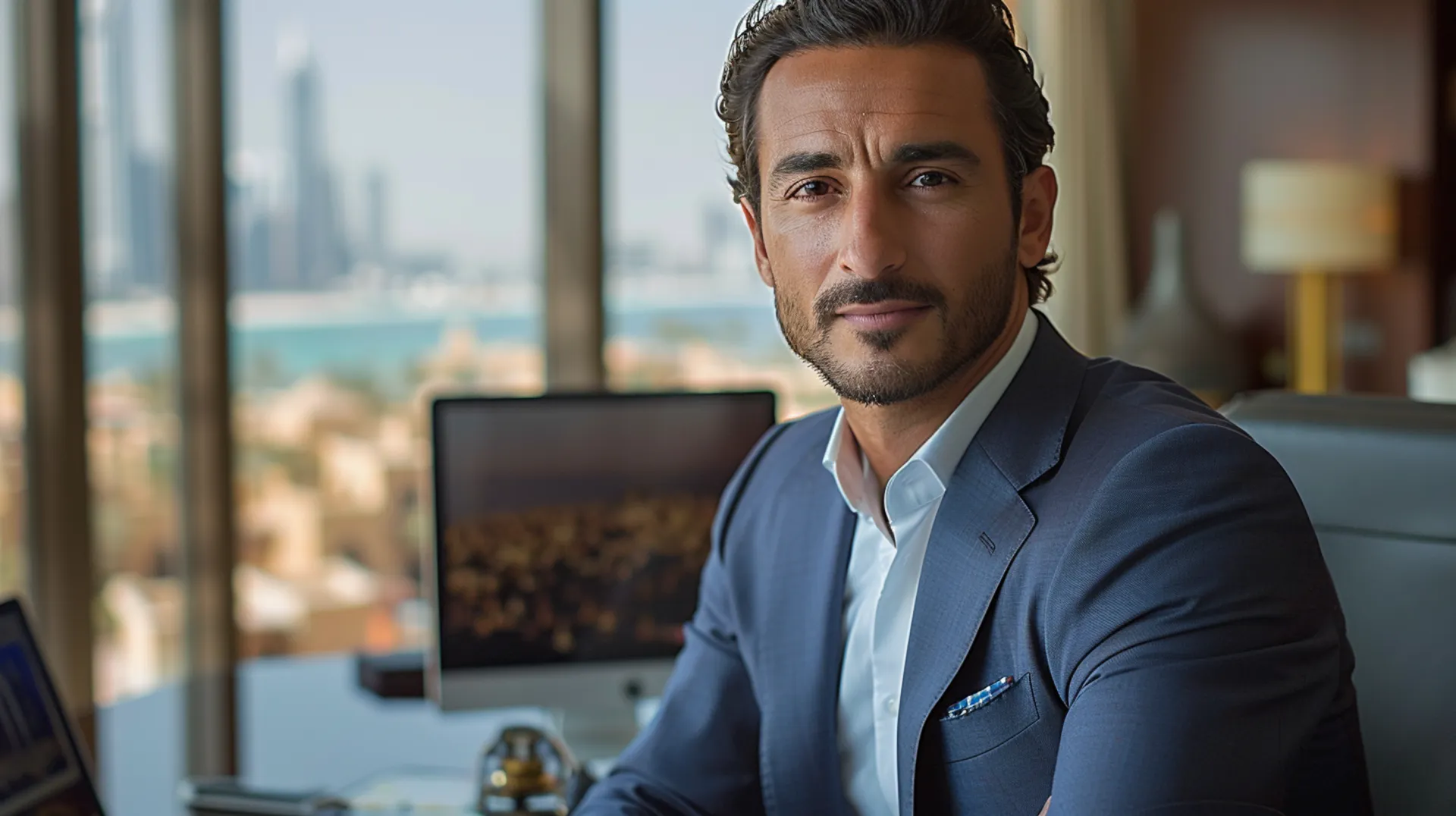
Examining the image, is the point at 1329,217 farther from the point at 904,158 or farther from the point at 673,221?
the point at 904,158

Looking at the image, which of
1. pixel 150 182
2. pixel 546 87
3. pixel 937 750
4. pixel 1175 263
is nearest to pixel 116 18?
pixel 150 182

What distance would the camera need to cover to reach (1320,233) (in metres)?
5.08

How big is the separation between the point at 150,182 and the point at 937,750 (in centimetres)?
300

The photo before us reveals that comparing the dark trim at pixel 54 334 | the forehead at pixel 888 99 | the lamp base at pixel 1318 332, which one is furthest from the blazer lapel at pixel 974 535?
the lamp base at pixel 1318 332

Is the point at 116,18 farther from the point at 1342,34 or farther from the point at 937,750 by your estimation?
the point at 1342,34

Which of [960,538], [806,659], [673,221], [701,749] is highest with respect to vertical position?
[673,221]

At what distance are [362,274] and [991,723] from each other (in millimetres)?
3275

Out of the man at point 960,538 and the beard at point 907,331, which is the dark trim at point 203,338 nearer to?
the man at point 960,538

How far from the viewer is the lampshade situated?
16.6 feet

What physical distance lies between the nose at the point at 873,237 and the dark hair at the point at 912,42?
13cm

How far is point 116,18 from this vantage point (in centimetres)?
356

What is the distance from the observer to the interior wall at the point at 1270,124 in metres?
5.32

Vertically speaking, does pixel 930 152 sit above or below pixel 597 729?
above

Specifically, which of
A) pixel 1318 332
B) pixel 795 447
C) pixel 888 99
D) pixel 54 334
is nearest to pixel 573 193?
pixel 54 334
